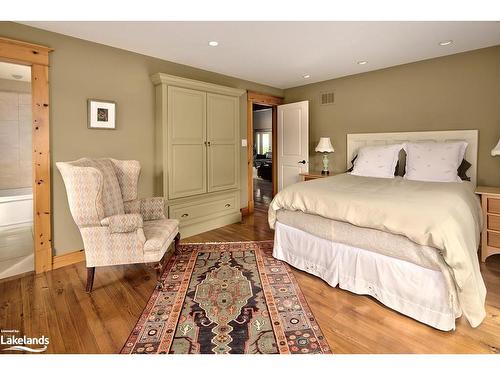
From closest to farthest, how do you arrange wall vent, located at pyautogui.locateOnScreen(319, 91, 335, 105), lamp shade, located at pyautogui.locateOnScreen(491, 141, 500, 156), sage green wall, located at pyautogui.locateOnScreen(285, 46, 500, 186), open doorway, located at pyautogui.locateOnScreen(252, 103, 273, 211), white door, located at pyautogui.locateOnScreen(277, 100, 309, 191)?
lamp shade, located at pyautogui.locateOnScreen(491, 141, 500, 156), sage green wall, located at pyautogui.locateOnScreen(285, 46, 500, 186), wall vent, located at pyautogui.locateOnScreen(319, 91, 335, 105), white door, located at pyautogui.locateOnScreen(277, 100, 309, 191), open doorway, located at pyautogui.locateOnScreen(252, 103, 273, 211)

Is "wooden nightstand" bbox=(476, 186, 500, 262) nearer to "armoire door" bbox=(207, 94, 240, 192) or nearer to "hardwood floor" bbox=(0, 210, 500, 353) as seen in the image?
"hardwood floor" bbox=(0, 210, 500, 353)

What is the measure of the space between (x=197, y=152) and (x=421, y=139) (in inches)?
120

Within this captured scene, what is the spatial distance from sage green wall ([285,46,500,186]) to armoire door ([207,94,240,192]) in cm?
164

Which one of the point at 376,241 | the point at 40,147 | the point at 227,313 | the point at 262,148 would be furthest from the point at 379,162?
the point at 262,148

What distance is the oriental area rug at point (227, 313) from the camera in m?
1.68

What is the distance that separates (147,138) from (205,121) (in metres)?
0.82

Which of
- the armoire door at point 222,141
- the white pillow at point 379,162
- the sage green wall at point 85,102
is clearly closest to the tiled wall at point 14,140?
the sage green wall at point 85,102

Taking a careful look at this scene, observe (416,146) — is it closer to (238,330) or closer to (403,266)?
(403,266)

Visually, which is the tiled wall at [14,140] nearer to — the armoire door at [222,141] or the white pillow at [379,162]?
the armoire door at [222,141]

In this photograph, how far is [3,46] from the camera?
7.96ft

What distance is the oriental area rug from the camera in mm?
1676

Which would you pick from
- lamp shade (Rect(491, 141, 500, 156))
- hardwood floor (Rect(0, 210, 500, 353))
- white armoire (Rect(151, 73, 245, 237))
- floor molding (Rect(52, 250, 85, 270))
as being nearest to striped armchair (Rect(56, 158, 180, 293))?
hardwood floor (Rect(0, 210, 500, 353))

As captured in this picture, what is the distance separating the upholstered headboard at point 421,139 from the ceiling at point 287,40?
3.19 ft
